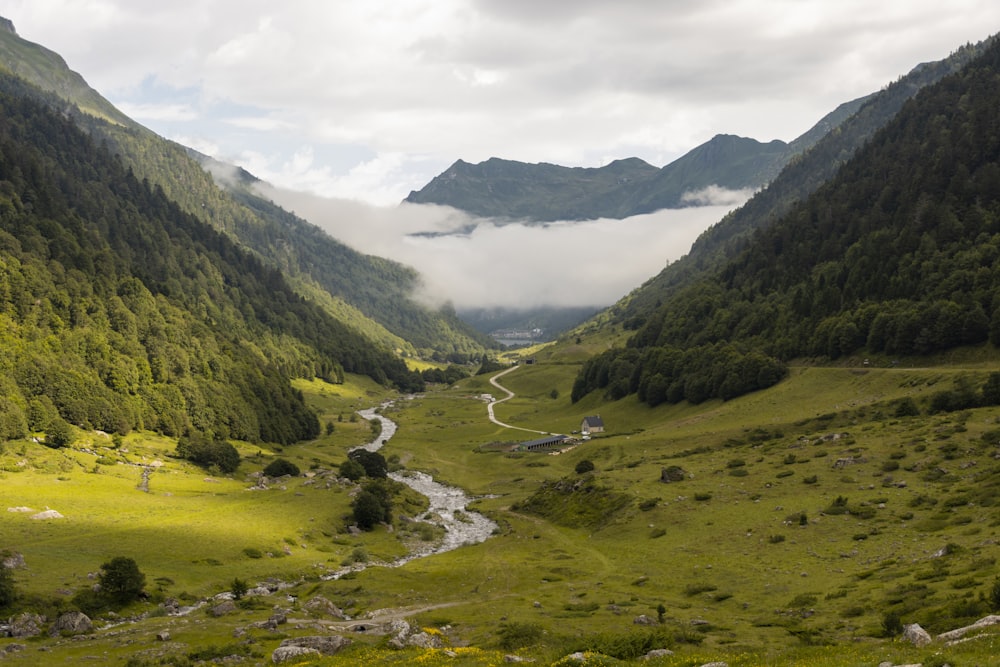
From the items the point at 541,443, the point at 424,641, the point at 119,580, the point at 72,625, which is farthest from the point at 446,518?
the point at 424,641

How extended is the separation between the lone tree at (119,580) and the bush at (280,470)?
77.1 metres

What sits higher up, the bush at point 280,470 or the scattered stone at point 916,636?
the scattered stone at point 916,636

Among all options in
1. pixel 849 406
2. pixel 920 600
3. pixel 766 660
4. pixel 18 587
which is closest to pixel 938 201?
pixel 849 406

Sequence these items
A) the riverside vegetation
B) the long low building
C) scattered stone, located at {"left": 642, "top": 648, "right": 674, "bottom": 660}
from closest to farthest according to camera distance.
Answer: scattered stone, located at {"left": 642, "top": 648, "right": 674, "bottom": 660} < the riverside vegetation < the long low building

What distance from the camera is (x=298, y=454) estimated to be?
183 m

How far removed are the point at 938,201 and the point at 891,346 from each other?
67.4 m

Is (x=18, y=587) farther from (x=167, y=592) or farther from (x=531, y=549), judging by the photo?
(x=531, y=549)

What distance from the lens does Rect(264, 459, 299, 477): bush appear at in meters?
143

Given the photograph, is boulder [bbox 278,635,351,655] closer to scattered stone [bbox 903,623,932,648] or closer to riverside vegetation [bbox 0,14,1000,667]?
riverside vegetation [bbox 0,14,1000,667]

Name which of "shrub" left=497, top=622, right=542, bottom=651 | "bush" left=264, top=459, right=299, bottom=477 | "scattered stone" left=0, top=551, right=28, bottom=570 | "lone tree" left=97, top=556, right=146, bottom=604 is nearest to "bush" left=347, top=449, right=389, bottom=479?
"bush" left=264, top=459, right=299, bottom=477

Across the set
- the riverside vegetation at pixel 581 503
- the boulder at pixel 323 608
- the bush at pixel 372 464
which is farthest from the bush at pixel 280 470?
the boulder at pixel 323 608

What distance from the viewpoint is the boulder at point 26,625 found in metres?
54.6

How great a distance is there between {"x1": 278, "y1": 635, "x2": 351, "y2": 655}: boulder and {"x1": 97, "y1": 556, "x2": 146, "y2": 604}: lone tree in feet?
74.1

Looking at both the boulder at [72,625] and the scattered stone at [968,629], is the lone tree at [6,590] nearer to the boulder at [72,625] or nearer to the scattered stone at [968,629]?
the boulder at [72,625]
